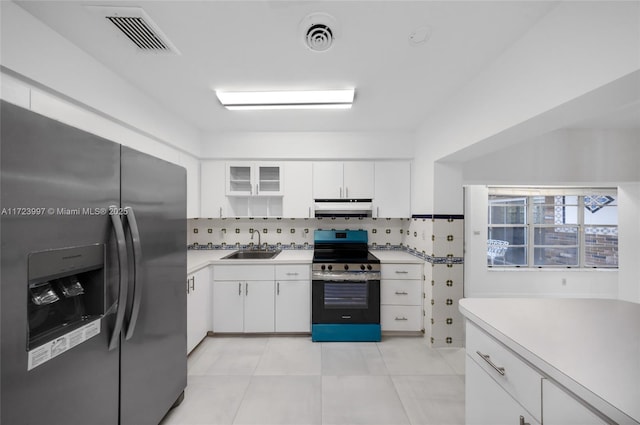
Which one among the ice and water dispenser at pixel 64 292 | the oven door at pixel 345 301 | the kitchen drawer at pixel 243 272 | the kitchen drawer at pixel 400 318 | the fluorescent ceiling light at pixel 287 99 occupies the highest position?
the fluorescent ceiling light at pixel 287 99

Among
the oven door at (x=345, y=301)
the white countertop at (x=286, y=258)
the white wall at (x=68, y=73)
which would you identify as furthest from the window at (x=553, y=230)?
the white wall at (x=68, y=73)

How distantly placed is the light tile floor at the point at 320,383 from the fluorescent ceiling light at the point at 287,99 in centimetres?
242

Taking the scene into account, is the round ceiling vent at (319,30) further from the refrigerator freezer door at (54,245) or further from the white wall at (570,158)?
the white wall at (570,158)

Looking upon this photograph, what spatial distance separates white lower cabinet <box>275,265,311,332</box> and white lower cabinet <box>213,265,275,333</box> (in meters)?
0.08

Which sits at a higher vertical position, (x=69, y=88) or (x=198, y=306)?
(x=69, y=88)

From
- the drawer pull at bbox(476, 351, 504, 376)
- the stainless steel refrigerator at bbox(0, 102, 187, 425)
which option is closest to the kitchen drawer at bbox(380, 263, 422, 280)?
the drawer pull at bbox(476, 351, 504, 376)

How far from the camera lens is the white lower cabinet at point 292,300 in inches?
109

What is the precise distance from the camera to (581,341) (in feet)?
2.97

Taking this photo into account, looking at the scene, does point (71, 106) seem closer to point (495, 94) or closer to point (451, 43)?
point (451, 43)

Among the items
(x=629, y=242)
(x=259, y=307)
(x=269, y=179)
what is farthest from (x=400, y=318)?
(x=629, y=242)

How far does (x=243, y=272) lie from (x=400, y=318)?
1908 millimetres

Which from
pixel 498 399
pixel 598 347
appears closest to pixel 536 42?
pixel 598 347

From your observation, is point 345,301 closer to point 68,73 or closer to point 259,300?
point 259,300

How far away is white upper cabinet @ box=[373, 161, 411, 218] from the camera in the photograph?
3139 mm
